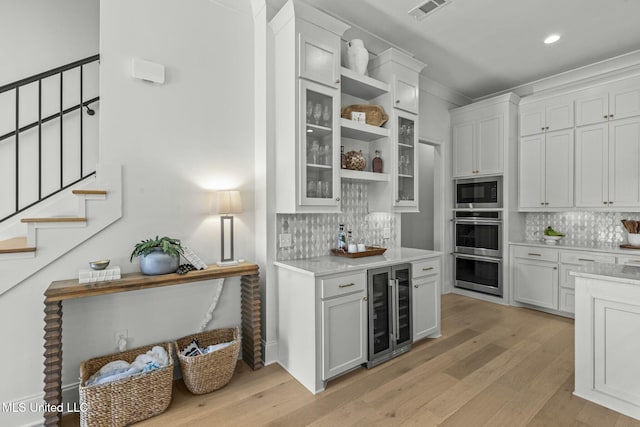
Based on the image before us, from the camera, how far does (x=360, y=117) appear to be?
119 inches

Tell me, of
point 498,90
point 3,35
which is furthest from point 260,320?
point 498,90

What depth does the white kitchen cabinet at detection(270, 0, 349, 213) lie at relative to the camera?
2518 millimetres

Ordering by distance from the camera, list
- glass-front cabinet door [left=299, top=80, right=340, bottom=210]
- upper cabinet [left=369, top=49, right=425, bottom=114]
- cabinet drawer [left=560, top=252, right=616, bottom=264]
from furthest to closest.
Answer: cabinet drawer [left=560, top=252, right=616, bottom=264], upper cabinet [left=369, top=49, right=425, bottom=114], glass-front cabinet door [left=299, top=80, right=340, bottom=210]

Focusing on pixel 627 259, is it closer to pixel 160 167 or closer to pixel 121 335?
pixel 160 167

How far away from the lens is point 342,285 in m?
2.41

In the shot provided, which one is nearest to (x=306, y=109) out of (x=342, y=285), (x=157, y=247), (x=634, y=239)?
(x=342, y=285)

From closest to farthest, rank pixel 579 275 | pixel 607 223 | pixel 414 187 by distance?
pixel 579 275 → pixel 414 187 → pixel 607 223

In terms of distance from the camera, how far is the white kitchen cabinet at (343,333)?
2326 mm

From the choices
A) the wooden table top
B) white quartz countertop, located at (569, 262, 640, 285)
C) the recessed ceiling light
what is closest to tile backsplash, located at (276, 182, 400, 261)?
the wooden table top

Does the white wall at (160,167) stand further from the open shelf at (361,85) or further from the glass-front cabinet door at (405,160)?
the glass-front cabinet door at (405,160)

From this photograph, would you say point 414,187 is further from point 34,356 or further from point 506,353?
point 34,356

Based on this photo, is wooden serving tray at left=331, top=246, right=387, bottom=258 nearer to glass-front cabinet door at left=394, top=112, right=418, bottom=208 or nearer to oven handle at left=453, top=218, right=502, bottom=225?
glass-front cabinet door at left=394, top=112, right=418, bottom=208

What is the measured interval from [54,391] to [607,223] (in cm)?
551

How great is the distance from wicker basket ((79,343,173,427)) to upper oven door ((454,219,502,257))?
13.4 ft
